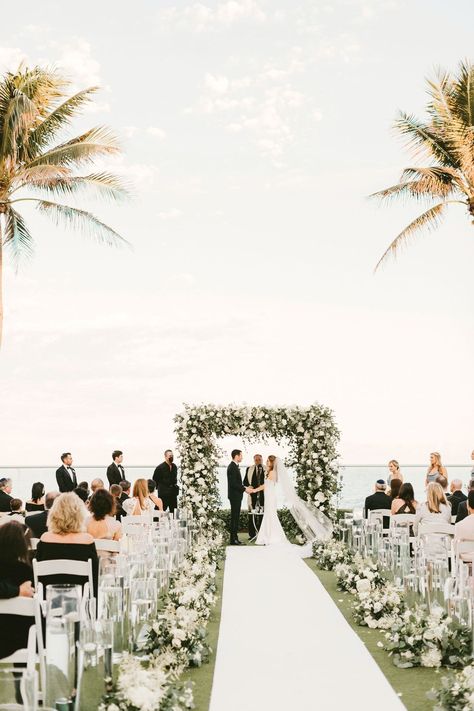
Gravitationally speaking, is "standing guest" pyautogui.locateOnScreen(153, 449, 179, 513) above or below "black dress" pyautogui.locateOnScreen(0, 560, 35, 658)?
above

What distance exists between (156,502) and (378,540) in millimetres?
4494

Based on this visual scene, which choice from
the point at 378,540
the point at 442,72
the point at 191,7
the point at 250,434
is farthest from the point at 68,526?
the point at 442,72

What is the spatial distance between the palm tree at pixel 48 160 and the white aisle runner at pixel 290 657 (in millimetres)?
8513

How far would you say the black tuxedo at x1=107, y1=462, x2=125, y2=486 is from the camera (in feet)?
59.3

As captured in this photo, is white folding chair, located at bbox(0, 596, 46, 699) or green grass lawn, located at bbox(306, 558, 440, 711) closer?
white folding chair, located at bbox(0, 596, 46, 699)

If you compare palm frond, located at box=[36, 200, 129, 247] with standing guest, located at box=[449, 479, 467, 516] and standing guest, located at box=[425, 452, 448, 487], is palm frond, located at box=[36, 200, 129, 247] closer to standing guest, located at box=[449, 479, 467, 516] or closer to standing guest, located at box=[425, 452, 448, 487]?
standing guest, located at box=[425, 452, 448, 487]

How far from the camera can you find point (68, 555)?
23.6ft

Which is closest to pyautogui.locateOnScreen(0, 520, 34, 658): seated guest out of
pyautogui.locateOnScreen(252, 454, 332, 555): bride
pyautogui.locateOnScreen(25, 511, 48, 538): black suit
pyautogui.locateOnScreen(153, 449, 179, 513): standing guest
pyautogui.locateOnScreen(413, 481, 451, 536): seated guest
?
pyautogui.locateOnScreen(25, 511, 48, 538): black suit

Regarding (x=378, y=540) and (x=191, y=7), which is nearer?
(x=378, y=540)

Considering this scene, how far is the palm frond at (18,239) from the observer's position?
18275mm

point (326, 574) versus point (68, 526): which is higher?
point (68, 526)

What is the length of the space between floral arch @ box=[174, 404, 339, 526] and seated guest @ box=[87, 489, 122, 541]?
10.3 m

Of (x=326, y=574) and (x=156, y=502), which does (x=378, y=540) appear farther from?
(x=156, y=502)

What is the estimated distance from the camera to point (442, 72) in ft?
61.7
